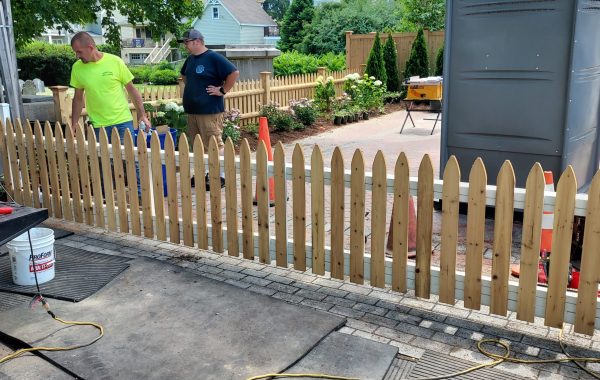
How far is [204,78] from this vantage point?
272 inches

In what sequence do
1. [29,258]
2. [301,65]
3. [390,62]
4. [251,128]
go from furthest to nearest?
[301,65]
[390,62]
[251,128]
[29,258]

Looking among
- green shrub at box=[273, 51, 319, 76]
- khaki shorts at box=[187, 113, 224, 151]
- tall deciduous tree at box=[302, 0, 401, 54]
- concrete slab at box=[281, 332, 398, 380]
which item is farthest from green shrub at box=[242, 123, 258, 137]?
tall deciduous tree at box=[302, 0, 401, 54]

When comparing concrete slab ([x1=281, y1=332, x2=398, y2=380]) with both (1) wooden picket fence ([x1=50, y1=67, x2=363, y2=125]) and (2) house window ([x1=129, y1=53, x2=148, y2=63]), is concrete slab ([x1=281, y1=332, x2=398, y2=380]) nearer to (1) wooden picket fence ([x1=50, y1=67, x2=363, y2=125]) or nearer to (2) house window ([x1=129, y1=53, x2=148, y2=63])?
(1) wooden picket fence ([x1=50, y1=67, x2=363, y2=125])

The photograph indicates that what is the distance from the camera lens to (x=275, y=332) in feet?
12.0

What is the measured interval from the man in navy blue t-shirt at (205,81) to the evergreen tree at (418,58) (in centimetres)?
1206

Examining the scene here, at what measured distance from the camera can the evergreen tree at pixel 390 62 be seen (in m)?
18.2

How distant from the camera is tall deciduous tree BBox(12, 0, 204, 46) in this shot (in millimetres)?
8125

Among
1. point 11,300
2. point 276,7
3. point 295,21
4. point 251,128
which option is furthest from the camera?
point 276,7

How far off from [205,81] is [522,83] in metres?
3.47

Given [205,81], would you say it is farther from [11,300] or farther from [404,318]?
[404,318]

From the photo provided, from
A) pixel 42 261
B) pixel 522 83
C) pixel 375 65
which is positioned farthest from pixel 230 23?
pixel 42 261

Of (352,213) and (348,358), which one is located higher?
(352,213)

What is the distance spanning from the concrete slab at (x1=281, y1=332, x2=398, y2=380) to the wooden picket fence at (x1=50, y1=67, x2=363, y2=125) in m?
5.65

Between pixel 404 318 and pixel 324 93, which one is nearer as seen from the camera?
pixel 404 318
